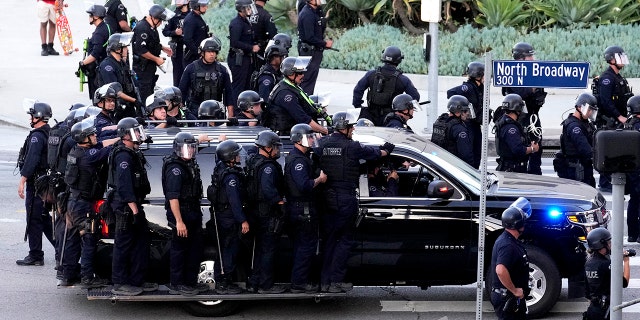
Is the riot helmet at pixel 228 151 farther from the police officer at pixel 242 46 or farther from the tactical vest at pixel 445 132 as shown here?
the police officer at pixel 242 46

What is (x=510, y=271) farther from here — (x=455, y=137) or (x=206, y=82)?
(x=206, y=82)

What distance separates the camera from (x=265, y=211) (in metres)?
13.2

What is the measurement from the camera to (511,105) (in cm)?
1605

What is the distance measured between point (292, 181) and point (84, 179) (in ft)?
6.53

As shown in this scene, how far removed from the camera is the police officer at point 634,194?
16297 millimetres

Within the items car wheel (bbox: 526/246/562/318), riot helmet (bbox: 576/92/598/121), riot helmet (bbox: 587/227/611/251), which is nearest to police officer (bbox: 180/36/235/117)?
riot helmet (bbox: 576/92/598/121)

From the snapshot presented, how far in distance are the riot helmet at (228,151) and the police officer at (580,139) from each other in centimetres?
541

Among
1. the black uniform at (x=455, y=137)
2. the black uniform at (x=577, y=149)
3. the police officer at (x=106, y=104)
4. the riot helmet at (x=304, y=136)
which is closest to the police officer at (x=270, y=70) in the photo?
the black uniform at (x=455, y=137)

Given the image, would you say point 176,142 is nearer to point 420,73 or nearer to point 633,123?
point 633,123

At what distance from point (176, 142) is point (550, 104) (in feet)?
42.9

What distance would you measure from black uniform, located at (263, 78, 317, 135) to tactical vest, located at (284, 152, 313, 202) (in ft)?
6.13

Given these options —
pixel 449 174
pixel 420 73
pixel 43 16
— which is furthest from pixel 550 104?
pixel 449 174

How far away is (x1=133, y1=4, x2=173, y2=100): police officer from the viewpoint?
64.5ft

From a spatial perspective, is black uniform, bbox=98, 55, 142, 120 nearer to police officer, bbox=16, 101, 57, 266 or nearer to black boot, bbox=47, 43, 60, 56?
police officer, bbox=16, 101, 57, 266
